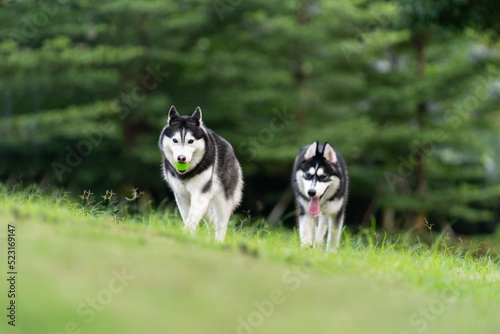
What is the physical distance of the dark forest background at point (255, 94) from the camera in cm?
1769

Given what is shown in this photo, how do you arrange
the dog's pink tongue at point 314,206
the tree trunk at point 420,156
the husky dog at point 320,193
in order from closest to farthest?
1. the dog's pink tongue at point 314,206
2. the husky dog at point 320,193
3. the tree trunk at point 420,156

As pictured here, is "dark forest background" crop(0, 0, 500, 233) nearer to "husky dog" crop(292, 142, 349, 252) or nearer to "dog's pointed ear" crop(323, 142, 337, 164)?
"husky dog" crop(292, 142, 349, 252)

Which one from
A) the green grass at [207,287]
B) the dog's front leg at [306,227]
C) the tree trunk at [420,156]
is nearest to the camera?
the green grass at [207,287]

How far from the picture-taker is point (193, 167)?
5965 mm

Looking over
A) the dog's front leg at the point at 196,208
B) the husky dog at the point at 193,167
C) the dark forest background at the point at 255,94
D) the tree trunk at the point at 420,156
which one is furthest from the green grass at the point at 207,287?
the tree trunk at the point at 420,156

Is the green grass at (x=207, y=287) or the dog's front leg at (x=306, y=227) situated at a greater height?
the green grass at (x=207, y=287)

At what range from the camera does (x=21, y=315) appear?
332cm

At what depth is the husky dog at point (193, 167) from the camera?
5.84m

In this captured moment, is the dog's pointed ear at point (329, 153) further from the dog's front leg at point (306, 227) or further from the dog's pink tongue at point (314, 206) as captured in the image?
the dog's front leg at point (306, 227)

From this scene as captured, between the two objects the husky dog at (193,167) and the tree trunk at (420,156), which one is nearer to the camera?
the husky dog at (193,167)

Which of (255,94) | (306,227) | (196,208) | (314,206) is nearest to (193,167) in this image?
(196,208)

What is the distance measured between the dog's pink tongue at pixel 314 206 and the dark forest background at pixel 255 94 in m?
10.3

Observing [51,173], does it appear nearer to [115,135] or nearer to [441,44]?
[115,135]

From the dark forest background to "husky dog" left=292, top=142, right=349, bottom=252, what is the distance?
9926 millimetres
